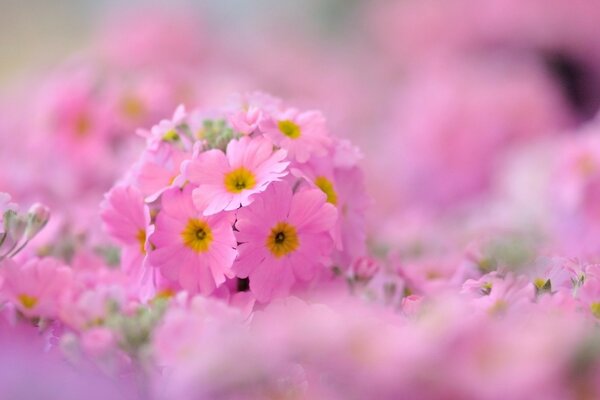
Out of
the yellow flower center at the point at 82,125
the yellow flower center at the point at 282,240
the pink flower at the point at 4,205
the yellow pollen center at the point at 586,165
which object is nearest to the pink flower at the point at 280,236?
the yellow flower center at the point at 282,240

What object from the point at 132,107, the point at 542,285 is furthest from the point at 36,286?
the point at 132,107

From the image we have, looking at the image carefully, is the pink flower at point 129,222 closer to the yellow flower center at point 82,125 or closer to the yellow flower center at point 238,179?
the yellow flower center at point 238,179

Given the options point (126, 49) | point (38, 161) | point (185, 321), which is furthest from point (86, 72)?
point (185, 321)

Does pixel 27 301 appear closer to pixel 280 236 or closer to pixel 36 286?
pixel 36 286

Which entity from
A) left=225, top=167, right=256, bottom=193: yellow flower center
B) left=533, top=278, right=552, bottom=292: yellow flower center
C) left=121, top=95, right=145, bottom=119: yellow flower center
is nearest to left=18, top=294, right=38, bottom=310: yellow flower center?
left=225, top=167, right=256, bottom=193: yellow flower center

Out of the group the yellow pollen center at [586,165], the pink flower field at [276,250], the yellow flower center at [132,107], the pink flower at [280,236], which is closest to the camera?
the pink flower field at [276,250]

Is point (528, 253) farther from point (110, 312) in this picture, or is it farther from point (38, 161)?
point (38, 161)

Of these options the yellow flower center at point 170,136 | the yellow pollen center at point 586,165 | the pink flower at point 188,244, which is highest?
the yellow pollen center at point 586,165
